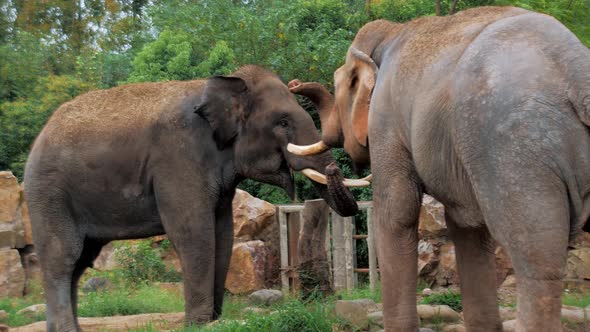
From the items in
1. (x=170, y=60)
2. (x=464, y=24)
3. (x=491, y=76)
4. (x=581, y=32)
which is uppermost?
(x=170, y=60)

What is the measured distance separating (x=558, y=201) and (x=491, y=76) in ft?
2.22

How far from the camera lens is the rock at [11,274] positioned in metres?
12.8

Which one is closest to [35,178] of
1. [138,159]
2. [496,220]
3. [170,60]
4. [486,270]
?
[138,159]

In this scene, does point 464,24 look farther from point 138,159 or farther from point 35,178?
point 35,178

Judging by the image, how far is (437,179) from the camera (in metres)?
5.06

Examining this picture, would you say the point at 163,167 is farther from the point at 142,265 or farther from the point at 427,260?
the point at 142,265

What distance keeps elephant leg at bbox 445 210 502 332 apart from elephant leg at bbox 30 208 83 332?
13.2 feet

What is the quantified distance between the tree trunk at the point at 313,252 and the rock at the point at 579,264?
8.80 ft

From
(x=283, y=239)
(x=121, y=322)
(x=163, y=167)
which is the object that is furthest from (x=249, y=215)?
(x=163, y=167)

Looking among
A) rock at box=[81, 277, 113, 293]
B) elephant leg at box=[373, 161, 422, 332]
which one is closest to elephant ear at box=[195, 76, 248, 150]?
elephant leg at box=[373, 161, 422, 332]

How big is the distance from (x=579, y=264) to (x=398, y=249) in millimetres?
5121

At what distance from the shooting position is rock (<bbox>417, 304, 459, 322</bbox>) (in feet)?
23.9

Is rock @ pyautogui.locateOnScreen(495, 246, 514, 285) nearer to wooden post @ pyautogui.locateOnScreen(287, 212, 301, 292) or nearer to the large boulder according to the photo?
wooden post @ pyautogui.locateOnScreen(287, 212, 301, 292)

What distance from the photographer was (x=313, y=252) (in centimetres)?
995
